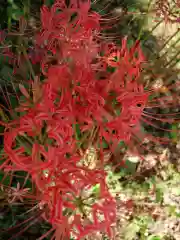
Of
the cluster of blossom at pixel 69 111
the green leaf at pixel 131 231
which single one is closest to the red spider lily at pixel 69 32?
the cluster of blossom at pixel 69 111

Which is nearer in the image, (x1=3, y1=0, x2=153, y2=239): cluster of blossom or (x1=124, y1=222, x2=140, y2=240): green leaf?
(x1=3, y1=0, x2=153, y2=239): cluster of blossom

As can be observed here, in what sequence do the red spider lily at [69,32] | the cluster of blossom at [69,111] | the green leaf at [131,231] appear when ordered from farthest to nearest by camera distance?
the green leaf at [131,231]
the red spider lily at [69,32]
the cluster of blossom at [69,111]

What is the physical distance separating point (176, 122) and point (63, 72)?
1026 mm

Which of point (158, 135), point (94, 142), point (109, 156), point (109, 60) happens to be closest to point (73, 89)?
point (109, 60)

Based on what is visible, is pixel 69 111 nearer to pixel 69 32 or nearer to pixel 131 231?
pixel 69 32

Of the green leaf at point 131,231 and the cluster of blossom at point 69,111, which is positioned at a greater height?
the cluster of blossom at point 69,111

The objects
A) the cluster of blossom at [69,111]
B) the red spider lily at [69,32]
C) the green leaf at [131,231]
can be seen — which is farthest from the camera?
the green leaf at [131,231]

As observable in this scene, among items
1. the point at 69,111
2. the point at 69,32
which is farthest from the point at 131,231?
the point at 69,32

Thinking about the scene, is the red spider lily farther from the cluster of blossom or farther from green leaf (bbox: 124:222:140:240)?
green leaf (bbox: 124:222:140:240)

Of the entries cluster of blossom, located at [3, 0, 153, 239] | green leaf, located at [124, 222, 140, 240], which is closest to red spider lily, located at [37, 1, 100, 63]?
cluster of blossom, located at [3, 0, 153, 239]

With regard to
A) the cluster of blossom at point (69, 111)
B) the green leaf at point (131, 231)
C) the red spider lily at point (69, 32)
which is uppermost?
the red spider lily at point (69, 32)

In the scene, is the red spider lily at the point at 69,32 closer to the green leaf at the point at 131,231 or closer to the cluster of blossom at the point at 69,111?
the cluster of blossom at the point at 69,111

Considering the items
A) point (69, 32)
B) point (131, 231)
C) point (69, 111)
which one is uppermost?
point (69, 32)

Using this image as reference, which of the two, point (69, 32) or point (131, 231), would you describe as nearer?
point (69, 32)
